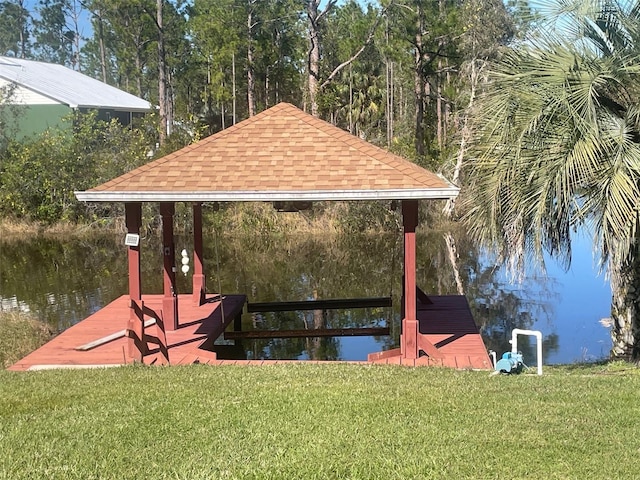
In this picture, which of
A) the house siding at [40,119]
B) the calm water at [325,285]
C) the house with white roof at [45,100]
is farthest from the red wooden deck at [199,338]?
the house siding at [40,119]

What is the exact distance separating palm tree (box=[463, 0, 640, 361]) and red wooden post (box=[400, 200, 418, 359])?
1011 millimetres

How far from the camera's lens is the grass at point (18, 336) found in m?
11.6

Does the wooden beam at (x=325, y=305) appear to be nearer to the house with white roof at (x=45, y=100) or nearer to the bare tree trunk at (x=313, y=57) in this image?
the bare tree trunk at (x=313, y=57)

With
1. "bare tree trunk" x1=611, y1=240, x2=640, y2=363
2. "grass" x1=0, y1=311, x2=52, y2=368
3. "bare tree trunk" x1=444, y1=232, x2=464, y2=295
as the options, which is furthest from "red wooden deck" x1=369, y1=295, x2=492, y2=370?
"grass" x1=0, y1=311, x2=52, y2=368

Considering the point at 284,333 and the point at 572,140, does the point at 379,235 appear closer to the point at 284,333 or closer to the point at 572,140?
the point at 284,333

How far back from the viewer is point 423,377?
7.88m

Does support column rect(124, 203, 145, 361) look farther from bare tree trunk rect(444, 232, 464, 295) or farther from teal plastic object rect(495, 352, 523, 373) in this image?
bare tree trunk rect(444, 232, 464, 295)

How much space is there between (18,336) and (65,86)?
29.2 metres

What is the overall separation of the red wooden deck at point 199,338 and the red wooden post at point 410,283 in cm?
16

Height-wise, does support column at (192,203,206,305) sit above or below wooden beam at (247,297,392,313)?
above

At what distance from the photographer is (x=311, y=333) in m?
12.4

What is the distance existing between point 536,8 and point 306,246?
1686cm

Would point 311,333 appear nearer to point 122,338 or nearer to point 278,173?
point 122,338

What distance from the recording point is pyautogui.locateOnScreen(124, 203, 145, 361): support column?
9.22 metres
